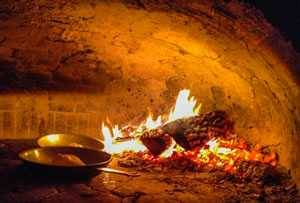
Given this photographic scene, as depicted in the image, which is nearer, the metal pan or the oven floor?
the oven floor

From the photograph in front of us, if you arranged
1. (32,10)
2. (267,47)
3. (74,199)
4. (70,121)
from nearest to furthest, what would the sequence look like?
(74,199) < (267,47) < (32,10) < (70,121)

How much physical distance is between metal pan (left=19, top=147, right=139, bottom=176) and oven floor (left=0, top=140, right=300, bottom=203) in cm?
10

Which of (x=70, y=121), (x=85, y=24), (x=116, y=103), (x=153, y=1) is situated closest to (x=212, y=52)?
(x=153, y=1)

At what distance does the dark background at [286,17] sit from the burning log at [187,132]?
1346mm

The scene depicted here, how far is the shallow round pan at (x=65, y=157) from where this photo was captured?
140 inches

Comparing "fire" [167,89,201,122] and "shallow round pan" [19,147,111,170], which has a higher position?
"fire" [167,89,201,122]

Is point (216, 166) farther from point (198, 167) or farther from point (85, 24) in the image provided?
point (85, 24)

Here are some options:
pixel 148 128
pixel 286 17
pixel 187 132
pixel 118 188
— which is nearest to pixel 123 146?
pixel 148 128

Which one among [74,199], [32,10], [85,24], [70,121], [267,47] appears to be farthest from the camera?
[70,121]

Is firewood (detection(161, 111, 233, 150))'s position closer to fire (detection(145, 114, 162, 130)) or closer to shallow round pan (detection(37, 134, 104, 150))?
fire (detection(145, 114, 162, 130))

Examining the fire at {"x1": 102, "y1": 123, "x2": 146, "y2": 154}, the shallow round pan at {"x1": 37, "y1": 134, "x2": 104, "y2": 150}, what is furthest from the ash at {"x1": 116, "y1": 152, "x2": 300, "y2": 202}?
the shallow round pan at {"x1": 37, "y1": 134, "x2": 104, "y2": 150}

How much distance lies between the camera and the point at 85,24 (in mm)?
4344

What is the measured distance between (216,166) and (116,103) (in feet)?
5.50

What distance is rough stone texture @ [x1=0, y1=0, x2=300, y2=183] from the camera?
3.67m
